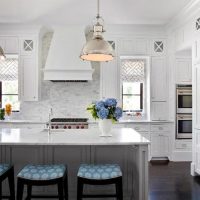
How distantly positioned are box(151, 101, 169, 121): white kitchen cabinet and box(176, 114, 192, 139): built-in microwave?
0.34 metres

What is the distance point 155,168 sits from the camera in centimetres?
493

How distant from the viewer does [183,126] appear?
18.2 feet

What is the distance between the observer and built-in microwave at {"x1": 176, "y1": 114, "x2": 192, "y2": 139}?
5.51 meters

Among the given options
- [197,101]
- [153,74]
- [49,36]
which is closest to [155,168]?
[197,101]

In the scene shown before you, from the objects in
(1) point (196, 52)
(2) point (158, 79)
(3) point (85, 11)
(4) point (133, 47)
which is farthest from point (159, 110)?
(3) point (85, 11)

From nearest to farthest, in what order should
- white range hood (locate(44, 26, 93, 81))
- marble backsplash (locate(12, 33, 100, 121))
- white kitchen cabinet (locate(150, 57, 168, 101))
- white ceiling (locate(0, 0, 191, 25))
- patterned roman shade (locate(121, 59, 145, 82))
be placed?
white ceiling (locate(0, 0, 191, 25)) < white range hood (locate(44, 26, 93, 81)) < white kitchen cabinet (locate(150, 57, 168, 101)) < patterned roman shade (locate(121, 59, 145, 82)) < marble backsplash (locate(12, 33, 100, 121))

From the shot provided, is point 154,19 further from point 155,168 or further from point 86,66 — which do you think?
point 155,168

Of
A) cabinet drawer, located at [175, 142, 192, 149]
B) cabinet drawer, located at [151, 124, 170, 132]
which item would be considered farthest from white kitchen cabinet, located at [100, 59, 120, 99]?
cabinet drawer, located at [175, 142, 192, 149]

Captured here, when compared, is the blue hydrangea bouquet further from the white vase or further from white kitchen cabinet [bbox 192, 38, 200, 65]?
white kitchen cabinet [bbox 192, 38, 200, 65]

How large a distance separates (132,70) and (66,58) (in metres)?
1.61

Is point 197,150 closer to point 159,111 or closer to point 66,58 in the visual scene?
point 159,111

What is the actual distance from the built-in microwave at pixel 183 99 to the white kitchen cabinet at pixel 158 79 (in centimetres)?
35

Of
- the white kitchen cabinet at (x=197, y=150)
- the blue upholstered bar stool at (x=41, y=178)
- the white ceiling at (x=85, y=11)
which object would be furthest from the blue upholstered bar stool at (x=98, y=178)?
the white ceiling at (x=85, y=11)

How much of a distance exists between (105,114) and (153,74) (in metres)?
3.26
